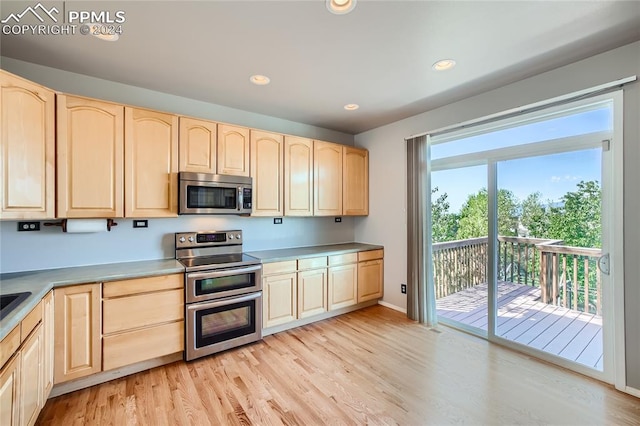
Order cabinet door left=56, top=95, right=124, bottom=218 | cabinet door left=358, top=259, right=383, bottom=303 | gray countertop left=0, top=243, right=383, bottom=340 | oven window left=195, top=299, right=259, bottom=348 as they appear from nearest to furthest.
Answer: gray countertop left=0, top=243, right=383, bottom=340 < cabinet door left=56, top=95, right=124, bottom=218 < oven window left=195, top=299, right=259, bottom=348 < cabinet door left=358, top=259, right=383, bottom=303

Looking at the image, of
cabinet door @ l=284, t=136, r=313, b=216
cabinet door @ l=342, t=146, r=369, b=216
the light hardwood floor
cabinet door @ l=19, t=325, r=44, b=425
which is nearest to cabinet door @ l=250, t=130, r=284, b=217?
cabinet door @ l=284, t=136, r=313, b=216

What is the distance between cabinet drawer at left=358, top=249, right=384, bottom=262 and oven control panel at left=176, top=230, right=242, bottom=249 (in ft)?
5.57

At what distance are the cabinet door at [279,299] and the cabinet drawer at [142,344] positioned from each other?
883 millimetres

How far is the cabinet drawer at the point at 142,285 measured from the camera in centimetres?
220

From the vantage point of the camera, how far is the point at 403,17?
1.75 meters

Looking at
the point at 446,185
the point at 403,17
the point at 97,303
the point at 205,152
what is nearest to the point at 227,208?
the point at 205,152

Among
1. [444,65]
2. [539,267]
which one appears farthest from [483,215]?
[444,65]

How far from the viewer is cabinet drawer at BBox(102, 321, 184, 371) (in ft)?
7.21

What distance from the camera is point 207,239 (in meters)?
3.15

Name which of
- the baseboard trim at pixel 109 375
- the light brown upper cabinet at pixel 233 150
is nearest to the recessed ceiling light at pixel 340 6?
the light brown upper cabinet at pixel 233 150

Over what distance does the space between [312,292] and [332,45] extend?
8.81 feet

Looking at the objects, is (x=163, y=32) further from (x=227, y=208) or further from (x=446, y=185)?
(x=446, y=185)

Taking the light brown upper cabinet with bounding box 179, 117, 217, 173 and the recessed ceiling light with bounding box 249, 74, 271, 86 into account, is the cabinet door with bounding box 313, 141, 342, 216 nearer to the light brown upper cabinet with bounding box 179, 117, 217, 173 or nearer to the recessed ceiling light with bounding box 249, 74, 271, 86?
the recessed ceiling light with bounding box 249, 74, 271, 86

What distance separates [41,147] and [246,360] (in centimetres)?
248
